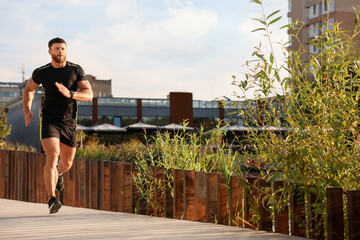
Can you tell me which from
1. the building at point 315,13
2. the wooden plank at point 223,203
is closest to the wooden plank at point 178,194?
the wooden plank at point 223,203

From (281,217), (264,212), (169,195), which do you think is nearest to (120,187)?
(169,195)

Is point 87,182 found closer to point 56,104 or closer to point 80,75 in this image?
point 56,104

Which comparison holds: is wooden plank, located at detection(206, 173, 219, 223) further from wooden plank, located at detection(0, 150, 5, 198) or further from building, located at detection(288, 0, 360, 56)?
building, located at detection(288, 0, 360, 56)

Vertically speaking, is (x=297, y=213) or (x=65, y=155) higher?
(x=65, y=155)

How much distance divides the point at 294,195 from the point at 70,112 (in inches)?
108

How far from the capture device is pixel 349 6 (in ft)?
163

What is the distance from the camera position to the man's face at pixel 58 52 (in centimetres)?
555

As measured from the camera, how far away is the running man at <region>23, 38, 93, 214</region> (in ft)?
18.0

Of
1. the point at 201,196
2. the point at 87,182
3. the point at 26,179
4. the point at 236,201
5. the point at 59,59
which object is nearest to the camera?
the point at 236,201

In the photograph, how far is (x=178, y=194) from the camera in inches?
211

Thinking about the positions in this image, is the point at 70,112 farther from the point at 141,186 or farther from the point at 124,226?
the point at 124,226

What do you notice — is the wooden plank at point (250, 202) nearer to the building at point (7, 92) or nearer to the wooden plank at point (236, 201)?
the wooden plank at point (236, 201)

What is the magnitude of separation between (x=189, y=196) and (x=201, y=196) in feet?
0.63

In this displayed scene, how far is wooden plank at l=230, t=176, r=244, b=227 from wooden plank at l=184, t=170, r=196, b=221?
20.4 inches
